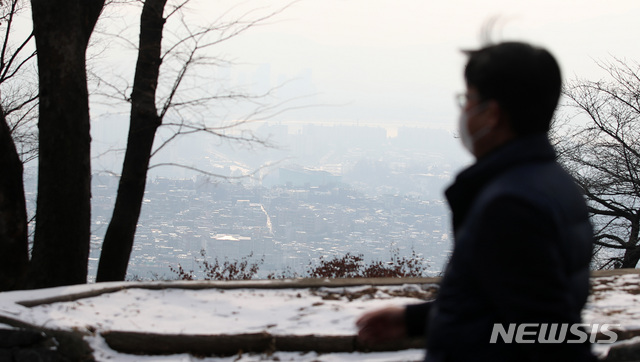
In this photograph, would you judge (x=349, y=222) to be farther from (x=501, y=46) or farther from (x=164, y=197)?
(x=501, y=46)

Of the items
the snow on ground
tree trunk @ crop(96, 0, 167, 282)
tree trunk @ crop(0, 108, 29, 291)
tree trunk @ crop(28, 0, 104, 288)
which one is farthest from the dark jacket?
tree trunk @ crop(96, 0, 167, 282)

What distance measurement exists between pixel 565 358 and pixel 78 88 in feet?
20.3

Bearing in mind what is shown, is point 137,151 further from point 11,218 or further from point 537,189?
point 537,189

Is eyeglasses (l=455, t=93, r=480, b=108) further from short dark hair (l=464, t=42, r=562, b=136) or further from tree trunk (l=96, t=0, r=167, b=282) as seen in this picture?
tree trunk (l=96, t=0, r=167, b=282)

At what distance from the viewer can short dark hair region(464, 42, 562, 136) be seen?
1415 millimetres

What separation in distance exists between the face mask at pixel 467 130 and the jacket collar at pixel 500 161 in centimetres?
5

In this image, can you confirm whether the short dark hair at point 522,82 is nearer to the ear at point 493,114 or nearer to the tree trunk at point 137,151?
the ear at point 493,114

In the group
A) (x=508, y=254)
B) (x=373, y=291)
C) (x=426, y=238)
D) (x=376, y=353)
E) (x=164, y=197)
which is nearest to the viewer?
(x=508, y=254)

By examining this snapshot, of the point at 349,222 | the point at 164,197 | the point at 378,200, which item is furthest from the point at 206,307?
the point at 378,200

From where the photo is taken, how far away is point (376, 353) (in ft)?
15.4

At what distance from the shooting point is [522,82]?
4.64 feet

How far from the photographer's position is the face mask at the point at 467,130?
1.50 m

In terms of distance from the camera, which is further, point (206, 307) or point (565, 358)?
point (206, 307)

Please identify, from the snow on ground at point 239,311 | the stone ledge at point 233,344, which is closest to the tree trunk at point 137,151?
the snow on ground at point 239,311
